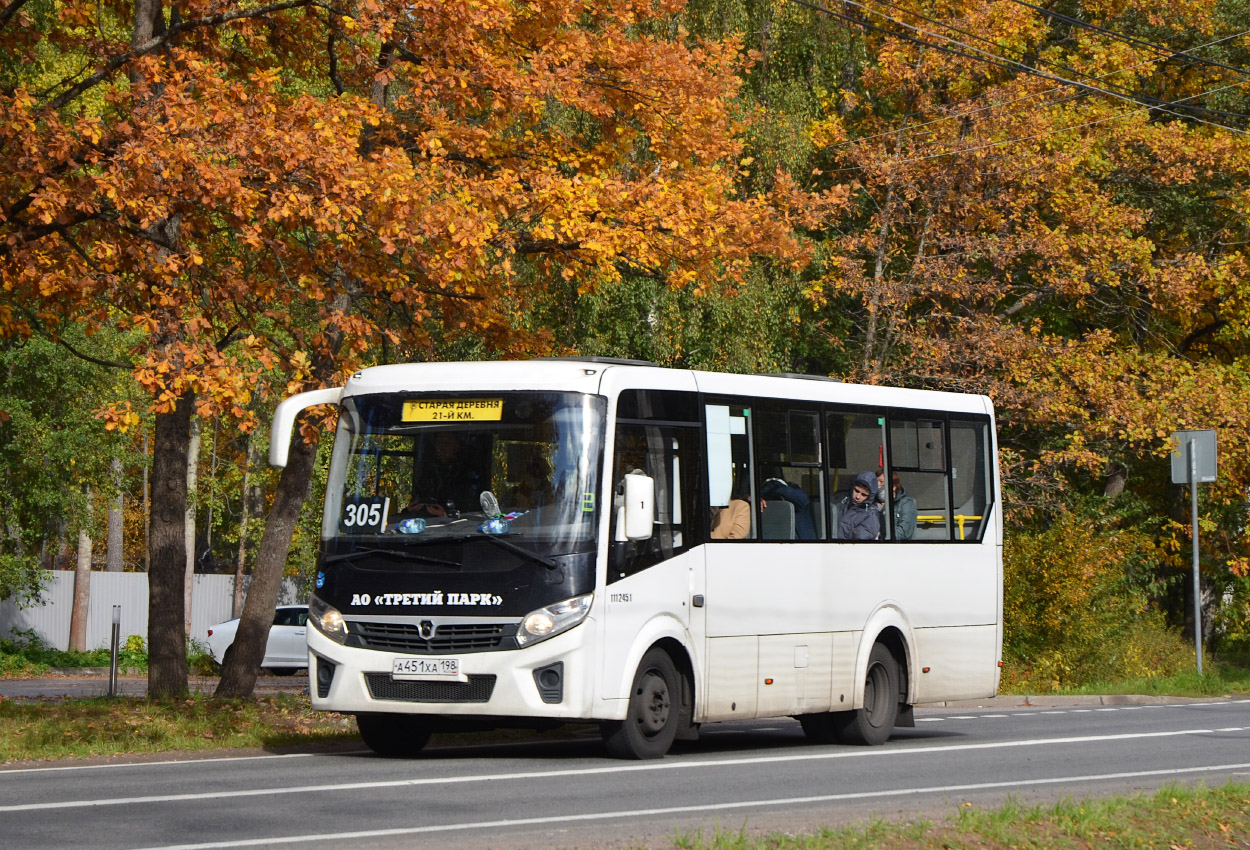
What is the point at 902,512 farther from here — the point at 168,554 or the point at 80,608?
the point at 80,608

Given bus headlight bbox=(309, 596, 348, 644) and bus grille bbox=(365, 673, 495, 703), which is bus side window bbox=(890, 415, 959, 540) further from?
bus headlight bbox=(309, 596, 348, 644)

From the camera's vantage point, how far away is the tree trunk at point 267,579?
20062 millimetres

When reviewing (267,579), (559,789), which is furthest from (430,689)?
(267,579)

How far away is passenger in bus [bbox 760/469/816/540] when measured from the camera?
1533 cm

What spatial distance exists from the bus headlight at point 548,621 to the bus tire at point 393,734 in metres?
1.44

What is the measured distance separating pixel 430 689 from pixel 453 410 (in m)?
2.17

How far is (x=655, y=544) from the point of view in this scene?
13.9 m

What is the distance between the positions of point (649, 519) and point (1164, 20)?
985 inches

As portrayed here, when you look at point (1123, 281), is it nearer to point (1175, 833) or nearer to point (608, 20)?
point (608, 20)

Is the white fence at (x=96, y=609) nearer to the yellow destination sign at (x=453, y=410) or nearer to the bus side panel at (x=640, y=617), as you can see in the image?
the yellow destination sign at (x=453, y=410)


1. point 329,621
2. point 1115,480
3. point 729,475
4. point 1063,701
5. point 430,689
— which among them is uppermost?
point 1115,480

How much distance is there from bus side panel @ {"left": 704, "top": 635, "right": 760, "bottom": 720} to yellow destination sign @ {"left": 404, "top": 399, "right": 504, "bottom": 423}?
2577 mm

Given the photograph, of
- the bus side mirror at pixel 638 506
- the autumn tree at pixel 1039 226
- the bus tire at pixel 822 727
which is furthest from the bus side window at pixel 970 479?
the autumn tree at pixel 1039 226

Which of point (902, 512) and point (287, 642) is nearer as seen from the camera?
point (902, 512)
